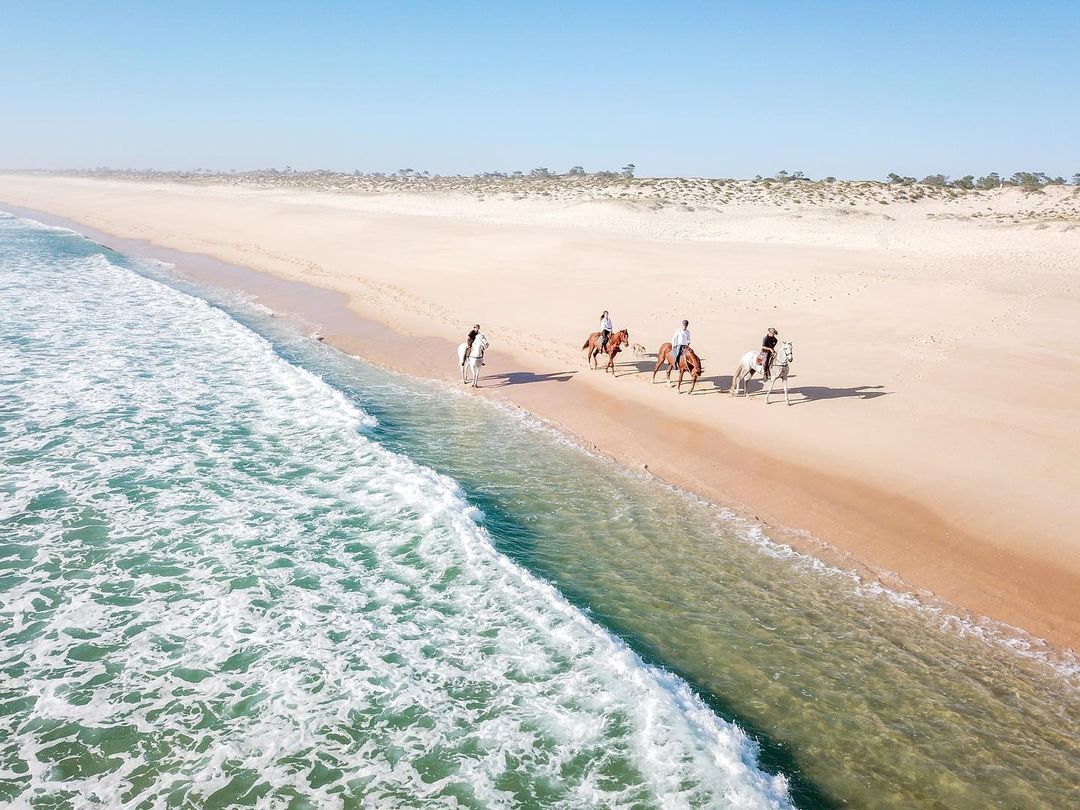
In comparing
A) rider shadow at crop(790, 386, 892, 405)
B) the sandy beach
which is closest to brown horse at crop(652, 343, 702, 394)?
the sandy beach

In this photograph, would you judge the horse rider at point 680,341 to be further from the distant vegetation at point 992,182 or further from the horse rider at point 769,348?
the distant vegetation at point 992,182

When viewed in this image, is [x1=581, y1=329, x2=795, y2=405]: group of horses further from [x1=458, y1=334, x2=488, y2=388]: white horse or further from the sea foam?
the sea foam

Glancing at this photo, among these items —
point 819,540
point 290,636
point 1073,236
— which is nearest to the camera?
point 290,636

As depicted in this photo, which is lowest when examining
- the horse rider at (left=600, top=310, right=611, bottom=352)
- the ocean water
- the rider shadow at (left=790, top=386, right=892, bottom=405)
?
the ocean water

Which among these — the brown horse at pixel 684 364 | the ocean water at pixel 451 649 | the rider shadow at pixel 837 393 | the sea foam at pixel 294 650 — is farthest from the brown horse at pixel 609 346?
the sea foam at pixel 294 650

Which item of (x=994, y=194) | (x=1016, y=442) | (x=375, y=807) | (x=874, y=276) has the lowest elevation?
(x=375, y=807)

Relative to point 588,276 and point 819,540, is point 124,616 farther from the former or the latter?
point 588,276

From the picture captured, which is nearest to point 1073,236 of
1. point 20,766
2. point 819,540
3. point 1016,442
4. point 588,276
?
point 588,276
